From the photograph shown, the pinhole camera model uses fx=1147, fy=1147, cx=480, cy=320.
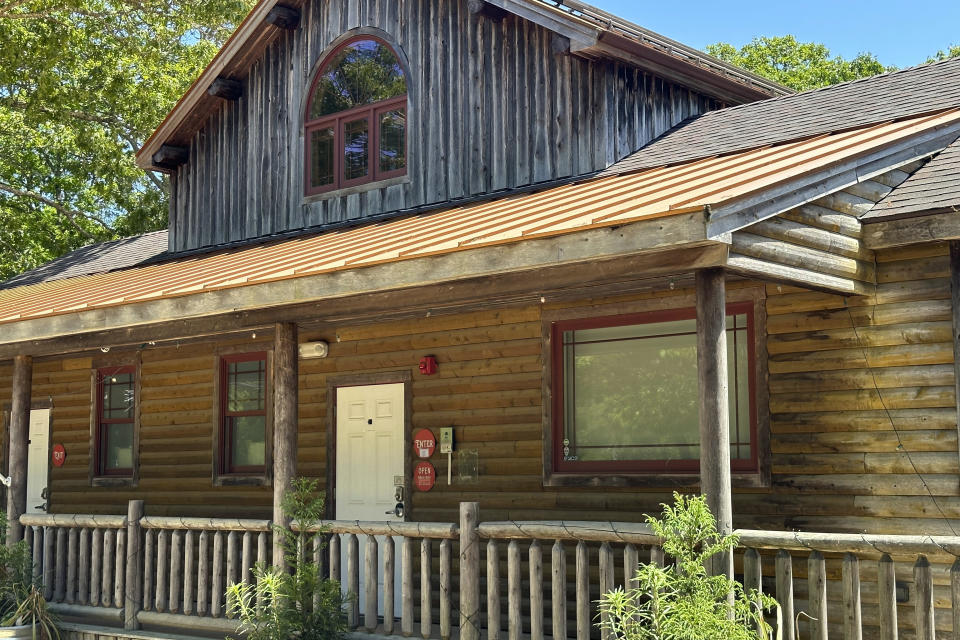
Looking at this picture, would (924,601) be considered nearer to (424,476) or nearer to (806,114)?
(806,114)

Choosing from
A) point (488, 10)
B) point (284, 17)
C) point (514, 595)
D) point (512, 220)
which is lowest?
point (514, 595)

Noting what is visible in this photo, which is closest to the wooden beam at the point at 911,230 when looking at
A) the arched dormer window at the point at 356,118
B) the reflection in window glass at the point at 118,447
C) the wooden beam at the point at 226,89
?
the arched dormer window at the point at 356,118

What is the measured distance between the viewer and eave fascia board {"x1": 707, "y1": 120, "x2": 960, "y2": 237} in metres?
6.33

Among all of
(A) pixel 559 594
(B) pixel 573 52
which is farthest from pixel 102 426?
(A) pixel 559 594

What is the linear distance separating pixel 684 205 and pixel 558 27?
497cm

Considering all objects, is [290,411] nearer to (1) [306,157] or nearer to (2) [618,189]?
(2) [618,189]

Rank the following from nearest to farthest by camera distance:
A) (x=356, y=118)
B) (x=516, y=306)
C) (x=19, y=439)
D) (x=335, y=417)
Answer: (x=516, y=306), (x=19, y=439), (x=335, y=417), (x=356, y=118)

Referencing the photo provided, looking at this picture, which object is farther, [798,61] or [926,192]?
[798,61]

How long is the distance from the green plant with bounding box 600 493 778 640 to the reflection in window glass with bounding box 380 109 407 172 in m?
6.71

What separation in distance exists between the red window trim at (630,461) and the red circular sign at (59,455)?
26.0ft

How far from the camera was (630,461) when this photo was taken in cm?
960

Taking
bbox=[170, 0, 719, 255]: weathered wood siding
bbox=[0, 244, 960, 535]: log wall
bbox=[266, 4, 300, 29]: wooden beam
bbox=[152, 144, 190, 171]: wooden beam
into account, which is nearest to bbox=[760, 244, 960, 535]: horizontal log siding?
bbox=[0, 244, 960, 535]: log wall

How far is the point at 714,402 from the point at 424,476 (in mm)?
A: 4937

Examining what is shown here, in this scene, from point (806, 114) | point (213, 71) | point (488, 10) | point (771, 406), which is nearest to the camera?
point (771, 406)
